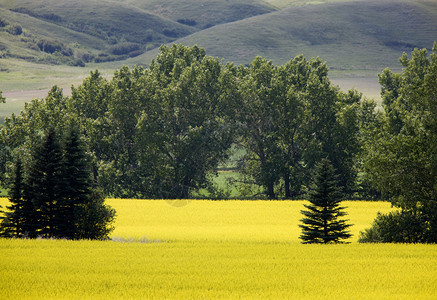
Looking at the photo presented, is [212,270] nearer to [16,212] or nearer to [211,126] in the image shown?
[16,212]

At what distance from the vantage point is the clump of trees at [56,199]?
106 feet

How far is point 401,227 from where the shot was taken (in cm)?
3156

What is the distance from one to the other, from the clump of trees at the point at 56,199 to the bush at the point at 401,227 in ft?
47.9

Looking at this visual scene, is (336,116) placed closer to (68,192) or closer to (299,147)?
(299,147)

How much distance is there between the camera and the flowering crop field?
18.9 metres

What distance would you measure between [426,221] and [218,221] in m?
17.6

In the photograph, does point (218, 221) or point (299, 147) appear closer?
point (218, 221)

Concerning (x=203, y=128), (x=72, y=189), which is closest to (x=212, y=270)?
(x=72, y=189)

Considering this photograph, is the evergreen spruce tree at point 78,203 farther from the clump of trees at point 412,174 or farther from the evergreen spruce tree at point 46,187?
the clump of trees at point 412,174

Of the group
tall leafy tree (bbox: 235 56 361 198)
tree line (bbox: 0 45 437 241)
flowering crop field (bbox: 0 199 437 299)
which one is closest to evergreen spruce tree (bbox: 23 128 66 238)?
flowering crop field (bbox: 0 199 437 299)

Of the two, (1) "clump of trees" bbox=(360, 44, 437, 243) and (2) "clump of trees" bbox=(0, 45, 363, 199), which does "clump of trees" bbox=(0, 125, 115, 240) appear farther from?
(2) "clump of trees" bbox=(0, 45, 363, 199)

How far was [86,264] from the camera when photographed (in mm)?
23469

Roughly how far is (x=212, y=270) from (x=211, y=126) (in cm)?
4648

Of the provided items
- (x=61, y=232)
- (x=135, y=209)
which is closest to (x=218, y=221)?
(x=135, y=209)
